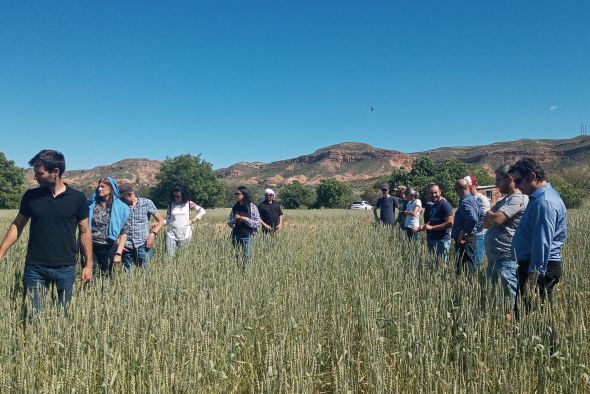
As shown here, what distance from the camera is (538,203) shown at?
2.90 meters

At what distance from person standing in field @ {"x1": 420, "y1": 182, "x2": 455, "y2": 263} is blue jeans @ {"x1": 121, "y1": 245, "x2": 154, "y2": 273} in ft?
12.5

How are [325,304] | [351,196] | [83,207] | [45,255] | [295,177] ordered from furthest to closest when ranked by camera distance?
1. [295,177]
2. [351,196]
3. [325,304]
4. [83,207]
5. [45,255]

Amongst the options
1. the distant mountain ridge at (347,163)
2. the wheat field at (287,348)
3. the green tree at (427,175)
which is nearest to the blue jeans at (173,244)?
the wheat field at (287,348)

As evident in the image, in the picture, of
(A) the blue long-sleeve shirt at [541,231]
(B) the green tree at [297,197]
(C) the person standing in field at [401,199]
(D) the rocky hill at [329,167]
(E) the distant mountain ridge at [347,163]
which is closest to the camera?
(A) the blue long-sleeve shirt at [541,231]

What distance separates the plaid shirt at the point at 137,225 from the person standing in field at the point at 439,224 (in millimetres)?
3800

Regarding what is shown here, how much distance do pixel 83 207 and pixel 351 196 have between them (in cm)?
4889

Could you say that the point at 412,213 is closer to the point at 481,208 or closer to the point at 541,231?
the point at 481,208

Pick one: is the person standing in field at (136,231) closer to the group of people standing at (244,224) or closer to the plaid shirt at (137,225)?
the plaid shirt at (137,225)

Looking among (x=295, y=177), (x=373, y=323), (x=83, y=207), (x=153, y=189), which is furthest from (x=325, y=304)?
(x=295, y=177)

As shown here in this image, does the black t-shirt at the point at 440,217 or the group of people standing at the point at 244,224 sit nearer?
the black t-shirt at the point at 440,217

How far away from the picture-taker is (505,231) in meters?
3.59

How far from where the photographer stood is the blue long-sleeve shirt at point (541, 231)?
2.82 meters

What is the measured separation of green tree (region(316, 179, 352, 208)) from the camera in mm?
49438

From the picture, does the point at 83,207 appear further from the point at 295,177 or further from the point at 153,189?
the point at 295,177
